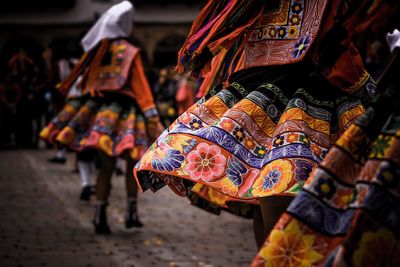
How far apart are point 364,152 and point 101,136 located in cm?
497

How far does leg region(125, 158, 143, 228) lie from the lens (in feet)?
22.5

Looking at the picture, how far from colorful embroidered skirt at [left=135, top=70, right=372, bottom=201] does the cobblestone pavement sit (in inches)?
96.4

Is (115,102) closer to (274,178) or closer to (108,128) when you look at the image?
(108,128)

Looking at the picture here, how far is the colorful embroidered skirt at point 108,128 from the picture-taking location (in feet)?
22.5

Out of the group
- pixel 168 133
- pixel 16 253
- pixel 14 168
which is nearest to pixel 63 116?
pixel 16 253

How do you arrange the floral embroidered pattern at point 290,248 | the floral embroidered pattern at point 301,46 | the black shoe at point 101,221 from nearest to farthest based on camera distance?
the floral embroidered pattern at point 290,248 < the floral embroidered pattern at point 301,46 < the black shoe at point 101,221

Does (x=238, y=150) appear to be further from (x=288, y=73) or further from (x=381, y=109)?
(x=381, y=109)

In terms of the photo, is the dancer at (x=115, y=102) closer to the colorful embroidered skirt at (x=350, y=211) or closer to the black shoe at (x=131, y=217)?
the black shoe at (x=131, y=217)

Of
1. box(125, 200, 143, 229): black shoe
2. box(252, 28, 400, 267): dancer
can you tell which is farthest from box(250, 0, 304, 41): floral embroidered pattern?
box(125, 200, 143, 229): black shoe

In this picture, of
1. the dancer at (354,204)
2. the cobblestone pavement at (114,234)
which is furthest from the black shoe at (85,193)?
the dancer at (354,204)

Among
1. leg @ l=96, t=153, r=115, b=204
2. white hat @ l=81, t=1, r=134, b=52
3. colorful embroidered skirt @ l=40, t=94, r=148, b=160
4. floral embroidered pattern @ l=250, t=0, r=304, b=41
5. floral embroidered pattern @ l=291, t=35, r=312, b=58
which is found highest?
floral embroidered pattern @ l=250, t=0, r=304, b=41

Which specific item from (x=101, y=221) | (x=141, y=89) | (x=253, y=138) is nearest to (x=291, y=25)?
(x=253, y=138)

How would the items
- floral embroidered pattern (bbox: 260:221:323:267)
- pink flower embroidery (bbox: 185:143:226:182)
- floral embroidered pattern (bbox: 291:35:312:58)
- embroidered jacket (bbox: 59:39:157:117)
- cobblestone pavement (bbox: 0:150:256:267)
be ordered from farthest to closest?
1. embroidered jacket (bbox: 59:39:157:117)
2. cobblestone pavement (bbox: 0:150:256:267)
3. floral embroidered pattern (bbox: 291:35:312:58)
4. pink flower embroidery (bbox: 185:143:226:182)
5. floral embroidered pattern (bbox: 260:221:323:267)

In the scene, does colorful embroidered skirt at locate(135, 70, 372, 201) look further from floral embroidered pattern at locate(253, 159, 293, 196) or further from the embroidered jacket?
the embroidered jacket
